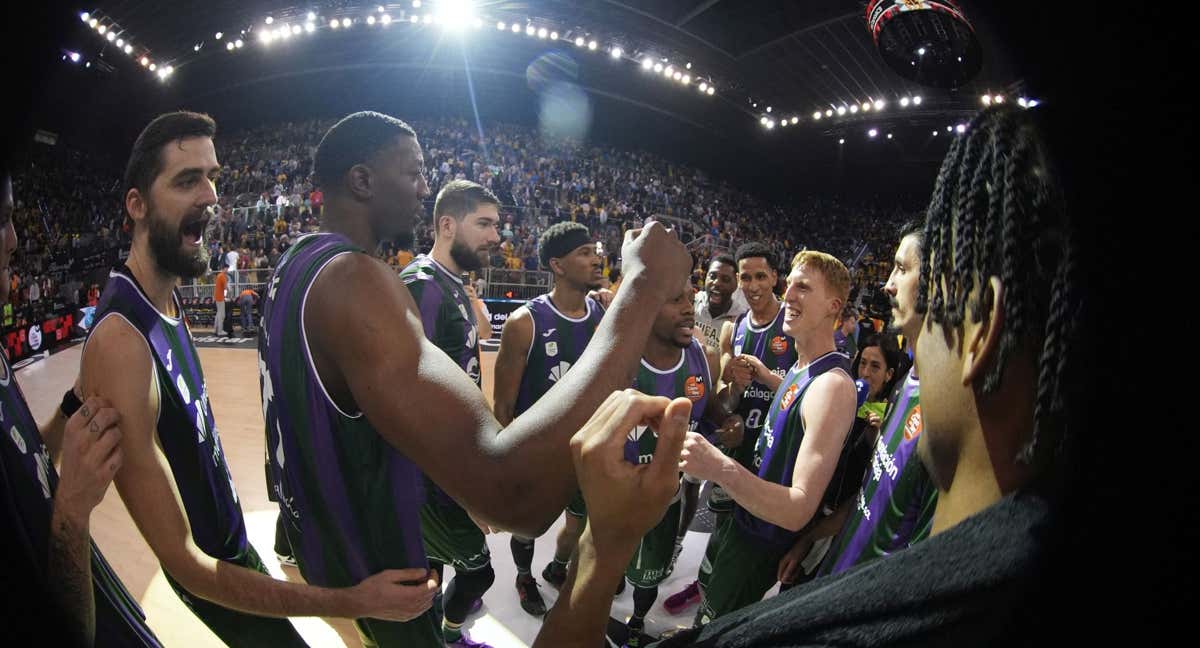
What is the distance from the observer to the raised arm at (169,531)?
4.56 ft

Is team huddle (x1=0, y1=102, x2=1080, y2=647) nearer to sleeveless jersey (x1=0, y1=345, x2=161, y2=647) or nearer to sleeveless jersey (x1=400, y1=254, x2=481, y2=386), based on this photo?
sleeveless jersey (x1=0, y1=345, x2=161, y2=647)

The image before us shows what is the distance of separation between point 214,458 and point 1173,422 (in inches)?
87.5

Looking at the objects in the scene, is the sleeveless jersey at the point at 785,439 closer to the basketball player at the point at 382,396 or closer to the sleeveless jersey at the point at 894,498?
the sleeveless jersey at the point at 894,498

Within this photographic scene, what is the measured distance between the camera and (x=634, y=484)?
0.71 meters

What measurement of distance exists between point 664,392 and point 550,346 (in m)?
0.84

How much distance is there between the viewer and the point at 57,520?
1.06 metres

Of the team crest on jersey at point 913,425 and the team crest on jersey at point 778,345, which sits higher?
the team crest on jersey at point 778,345

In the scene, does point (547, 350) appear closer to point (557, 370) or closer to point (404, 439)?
point (557, 370)

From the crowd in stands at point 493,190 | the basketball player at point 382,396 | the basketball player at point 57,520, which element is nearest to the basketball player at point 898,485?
the basketball player at point 382,396

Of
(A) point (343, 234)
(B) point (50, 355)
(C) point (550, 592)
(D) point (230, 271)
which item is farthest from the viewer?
(D) point (230, 271)

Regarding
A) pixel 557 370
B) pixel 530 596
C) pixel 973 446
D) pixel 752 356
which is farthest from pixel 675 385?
pixel 973 446

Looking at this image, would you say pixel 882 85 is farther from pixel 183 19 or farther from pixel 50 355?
pixel 50 355

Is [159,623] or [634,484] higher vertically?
[634,484]

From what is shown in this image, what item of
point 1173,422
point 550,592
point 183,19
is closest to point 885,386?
point 550,592
